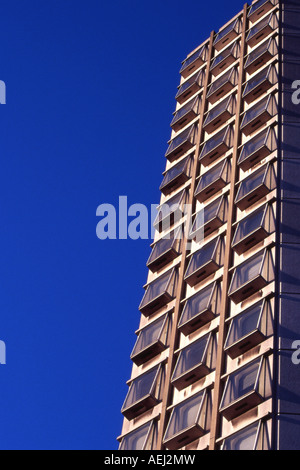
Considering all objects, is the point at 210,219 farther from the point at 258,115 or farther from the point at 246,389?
the point at 246,389

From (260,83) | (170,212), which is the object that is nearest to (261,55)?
(260,83)

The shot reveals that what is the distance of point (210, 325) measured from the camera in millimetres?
43250

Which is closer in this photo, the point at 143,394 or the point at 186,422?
the point at 186,422

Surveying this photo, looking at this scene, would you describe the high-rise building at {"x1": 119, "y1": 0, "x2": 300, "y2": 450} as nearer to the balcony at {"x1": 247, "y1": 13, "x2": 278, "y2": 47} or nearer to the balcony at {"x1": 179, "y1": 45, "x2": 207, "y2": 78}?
the balcony at {"x1": 247, "y1": 13, "x2": 278, "y2": 47}

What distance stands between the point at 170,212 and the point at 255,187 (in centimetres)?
738

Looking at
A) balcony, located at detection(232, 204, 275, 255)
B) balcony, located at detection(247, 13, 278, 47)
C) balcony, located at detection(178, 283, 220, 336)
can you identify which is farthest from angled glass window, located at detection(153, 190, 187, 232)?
balcony, located at detection(247, 13, 278, 47)

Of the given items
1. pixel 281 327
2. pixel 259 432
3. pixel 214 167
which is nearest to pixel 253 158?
pixel 214 167

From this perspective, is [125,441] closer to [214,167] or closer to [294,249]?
[294,249]

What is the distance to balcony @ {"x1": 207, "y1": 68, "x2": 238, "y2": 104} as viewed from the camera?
58.1 meters

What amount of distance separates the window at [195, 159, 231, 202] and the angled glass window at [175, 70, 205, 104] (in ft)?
37.4

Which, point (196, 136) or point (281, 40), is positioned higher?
point (281, 40)

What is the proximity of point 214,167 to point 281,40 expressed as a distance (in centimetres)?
894

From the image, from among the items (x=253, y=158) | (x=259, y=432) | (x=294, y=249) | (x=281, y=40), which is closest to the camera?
(x=259, y=432)

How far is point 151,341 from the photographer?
45.9 metres
